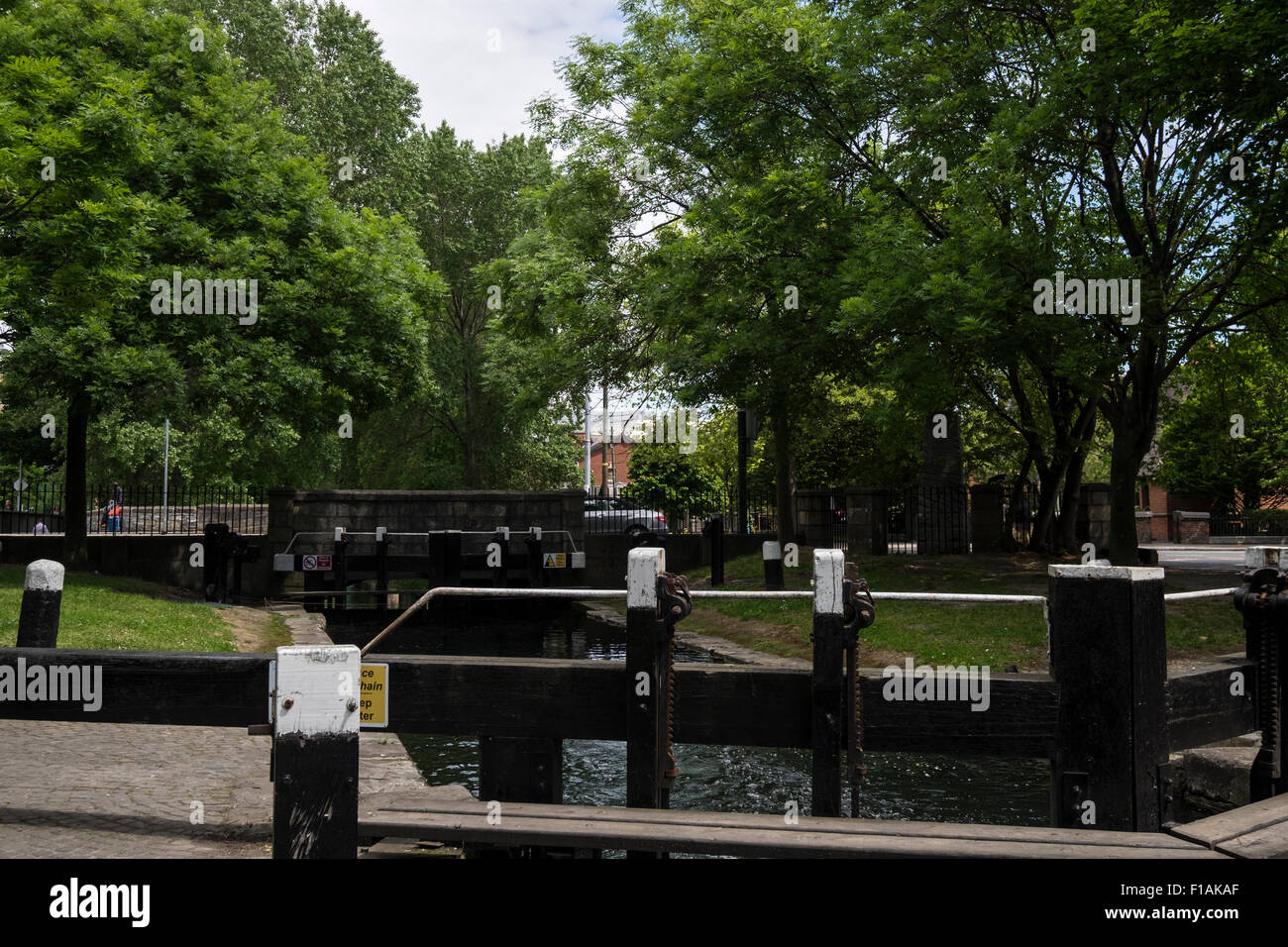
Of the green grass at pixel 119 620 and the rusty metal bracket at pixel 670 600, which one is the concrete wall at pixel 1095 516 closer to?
the green grass at pixel 119 620

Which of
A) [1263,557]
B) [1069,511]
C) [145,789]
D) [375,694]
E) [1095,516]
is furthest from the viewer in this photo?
[1095,516]

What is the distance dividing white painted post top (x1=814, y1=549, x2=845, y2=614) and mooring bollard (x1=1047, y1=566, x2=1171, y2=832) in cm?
101

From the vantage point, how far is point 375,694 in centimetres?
523

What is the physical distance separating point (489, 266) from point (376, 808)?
23583mm

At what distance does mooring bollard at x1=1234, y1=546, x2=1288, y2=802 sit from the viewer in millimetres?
5809

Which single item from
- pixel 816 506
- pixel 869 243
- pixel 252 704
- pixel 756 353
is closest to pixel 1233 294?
pixel 869 243

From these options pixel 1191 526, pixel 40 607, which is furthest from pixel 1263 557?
pixel 1191 526

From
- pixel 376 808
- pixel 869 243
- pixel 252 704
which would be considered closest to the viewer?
pixel 376 808

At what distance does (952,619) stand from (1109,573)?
36.2 ft

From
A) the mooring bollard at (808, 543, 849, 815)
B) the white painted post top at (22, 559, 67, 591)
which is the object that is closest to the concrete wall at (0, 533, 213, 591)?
the white painted post top at (22, 559, 67, 591)

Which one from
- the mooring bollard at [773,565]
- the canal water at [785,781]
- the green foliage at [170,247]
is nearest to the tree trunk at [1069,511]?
the mooring bollard at [773,565]

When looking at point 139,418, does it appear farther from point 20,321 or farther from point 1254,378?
point 1254,378

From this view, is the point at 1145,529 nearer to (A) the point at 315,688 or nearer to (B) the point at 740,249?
(B) the point at 740,249
